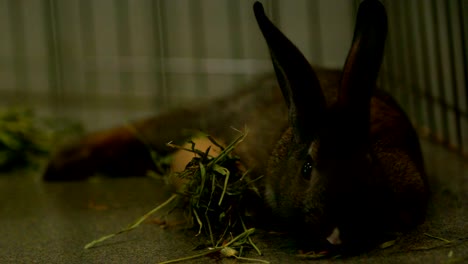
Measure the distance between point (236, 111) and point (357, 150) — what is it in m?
0.89

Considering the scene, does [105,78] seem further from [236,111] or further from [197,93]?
[236,111]

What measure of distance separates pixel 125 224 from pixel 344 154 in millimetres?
632

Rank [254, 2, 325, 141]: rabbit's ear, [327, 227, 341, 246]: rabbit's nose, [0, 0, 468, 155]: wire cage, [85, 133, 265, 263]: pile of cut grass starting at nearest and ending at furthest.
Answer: [327, 227, 341, 246]: rabbit's nose < [254, 2, 325, 141]: rabbit's ear < [85, 133, 265, 263]: pile of cut grass < [0, 0, 468, 155]: wire cage

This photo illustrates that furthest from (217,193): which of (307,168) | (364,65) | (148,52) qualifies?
(148,52)

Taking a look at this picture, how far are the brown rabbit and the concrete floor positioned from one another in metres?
0.06

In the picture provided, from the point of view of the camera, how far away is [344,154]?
1.18m

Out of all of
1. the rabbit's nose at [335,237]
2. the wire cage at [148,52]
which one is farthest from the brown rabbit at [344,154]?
the wire cage at [148,52]

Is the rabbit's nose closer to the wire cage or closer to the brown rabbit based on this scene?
the brown rabbit

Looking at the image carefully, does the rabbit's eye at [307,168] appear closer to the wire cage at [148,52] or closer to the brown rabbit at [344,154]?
the brown rabbit at [344,154]

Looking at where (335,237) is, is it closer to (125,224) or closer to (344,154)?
(344,154)

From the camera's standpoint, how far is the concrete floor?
1.22 m

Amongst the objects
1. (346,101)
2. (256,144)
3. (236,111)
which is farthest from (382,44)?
(236,111)

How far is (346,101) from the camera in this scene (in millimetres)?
1196

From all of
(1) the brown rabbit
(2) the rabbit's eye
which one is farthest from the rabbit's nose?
(2) the rabbit's eye
